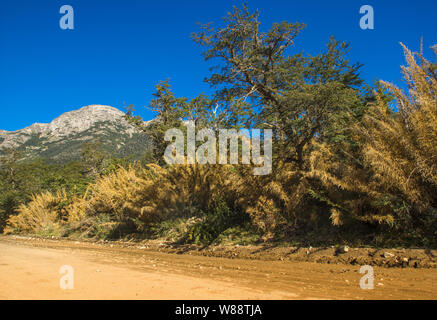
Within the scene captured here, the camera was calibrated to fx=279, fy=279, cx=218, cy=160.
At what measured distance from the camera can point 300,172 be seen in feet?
25.3

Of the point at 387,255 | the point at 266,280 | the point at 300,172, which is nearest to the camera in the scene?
the point at 266,280

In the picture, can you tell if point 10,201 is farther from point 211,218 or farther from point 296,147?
point 296,147

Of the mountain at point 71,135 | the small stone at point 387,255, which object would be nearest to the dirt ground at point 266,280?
the small stone at point 387,255

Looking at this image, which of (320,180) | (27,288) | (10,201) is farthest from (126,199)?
(10,201)

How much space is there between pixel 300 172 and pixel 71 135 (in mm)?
160298

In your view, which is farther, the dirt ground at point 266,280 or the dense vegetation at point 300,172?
the dense vegetation at point 300,172

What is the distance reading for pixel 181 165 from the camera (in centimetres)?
1131

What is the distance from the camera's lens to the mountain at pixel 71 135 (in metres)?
102

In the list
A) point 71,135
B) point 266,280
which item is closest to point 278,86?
point 266,280

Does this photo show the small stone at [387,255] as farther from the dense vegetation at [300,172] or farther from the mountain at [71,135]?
the mountain at [71,135]

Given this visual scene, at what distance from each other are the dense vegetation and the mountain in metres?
82.4

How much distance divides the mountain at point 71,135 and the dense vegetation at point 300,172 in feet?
270

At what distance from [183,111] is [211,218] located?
1113 cm

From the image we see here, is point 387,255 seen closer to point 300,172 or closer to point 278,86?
point 300,172
